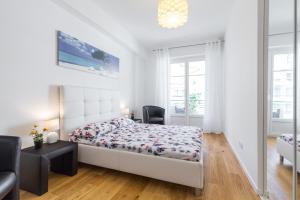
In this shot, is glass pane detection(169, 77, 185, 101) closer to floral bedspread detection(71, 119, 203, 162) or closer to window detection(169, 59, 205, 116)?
window detection(169, 59, 205, 116)

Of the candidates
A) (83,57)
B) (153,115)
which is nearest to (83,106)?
(83,57)

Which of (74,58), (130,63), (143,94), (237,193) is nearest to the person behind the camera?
(237,193)

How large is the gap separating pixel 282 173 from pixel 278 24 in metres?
1.37

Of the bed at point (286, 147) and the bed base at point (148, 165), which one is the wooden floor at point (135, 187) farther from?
the bed at point (286, 147)

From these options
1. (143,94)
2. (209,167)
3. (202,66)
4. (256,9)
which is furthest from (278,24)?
(143,94)

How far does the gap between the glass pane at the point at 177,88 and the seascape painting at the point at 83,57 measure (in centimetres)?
207

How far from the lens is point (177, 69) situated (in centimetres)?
497

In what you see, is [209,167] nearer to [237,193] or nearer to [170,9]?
[237,193]

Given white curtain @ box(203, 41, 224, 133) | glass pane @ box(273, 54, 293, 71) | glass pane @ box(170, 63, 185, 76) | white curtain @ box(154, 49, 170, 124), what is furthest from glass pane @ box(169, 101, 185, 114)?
glass pane @ box(273, 54, 293, 71)

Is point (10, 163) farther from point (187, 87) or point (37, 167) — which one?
point (187, 87)

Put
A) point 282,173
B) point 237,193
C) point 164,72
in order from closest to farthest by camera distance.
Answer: point 282,173 < point 237,193 < point 164,72

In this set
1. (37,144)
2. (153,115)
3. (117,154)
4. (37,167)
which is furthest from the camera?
(153,115)

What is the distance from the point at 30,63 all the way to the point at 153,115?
10.4 ft

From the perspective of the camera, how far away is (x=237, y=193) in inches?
67.2
